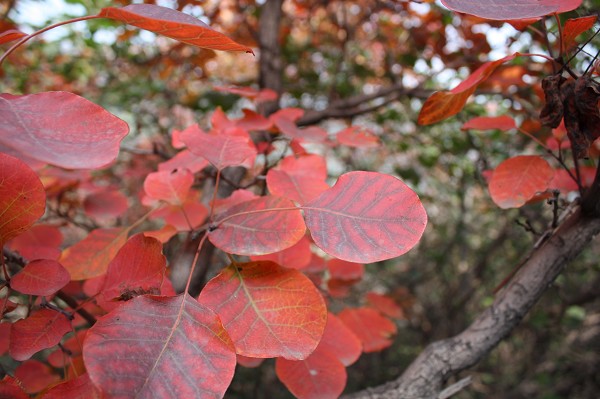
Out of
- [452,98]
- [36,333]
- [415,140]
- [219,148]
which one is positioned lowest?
[415,140]

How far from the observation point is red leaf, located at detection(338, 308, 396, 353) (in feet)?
2.84

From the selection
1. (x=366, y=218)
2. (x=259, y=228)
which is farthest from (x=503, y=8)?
(x=259, y=228)

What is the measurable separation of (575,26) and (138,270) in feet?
1.96

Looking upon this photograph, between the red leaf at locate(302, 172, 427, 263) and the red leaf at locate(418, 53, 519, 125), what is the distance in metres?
0.17

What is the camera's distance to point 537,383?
2.00 metres

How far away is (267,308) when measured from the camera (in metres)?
0.51

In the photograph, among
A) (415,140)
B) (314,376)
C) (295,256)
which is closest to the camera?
(314,376)

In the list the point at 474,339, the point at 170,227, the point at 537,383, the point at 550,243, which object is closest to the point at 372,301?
the point at 474,339

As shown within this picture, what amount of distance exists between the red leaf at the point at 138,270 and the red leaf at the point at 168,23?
240mm

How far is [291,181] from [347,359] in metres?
0.28

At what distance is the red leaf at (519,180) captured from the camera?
64 centimetres

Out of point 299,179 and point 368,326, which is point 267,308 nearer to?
point 299,179

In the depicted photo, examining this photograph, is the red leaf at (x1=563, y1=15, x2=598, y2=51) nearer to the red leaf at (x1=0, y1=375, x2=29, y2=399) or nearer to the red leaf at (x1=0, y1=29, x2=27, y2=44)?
the red leaf at (x1=0, y1=29, x2=27, y2=44)

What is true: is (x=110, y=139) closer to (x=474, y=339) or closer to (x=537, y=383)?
(x=474, y=339)
